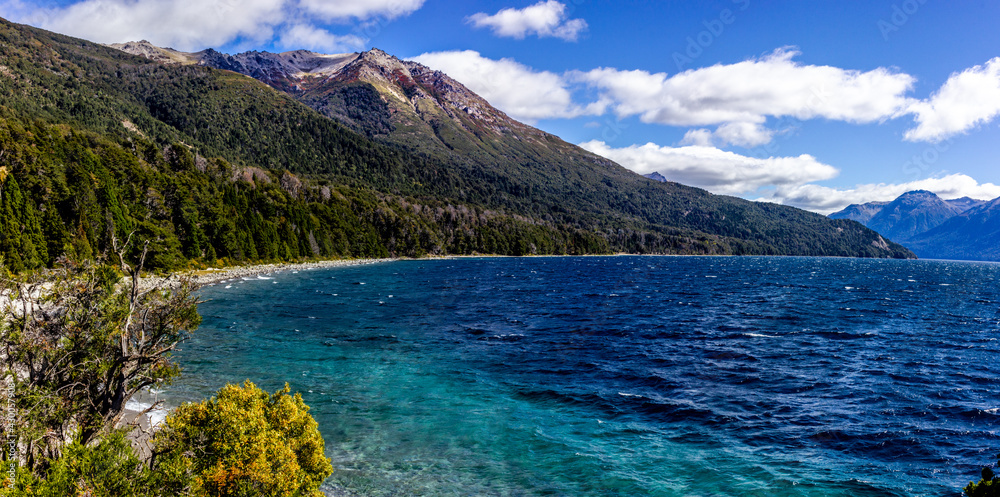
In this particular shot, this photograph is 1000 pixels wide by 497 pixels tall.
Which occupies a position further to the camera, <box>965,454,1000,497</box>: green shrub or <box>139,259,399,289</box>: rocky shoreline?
<box>139,259,399,289</box>: rocky shoreline

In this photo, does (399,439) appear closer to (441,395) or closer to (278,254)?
(441,395)

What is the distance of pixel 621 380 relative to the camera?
1373 inches

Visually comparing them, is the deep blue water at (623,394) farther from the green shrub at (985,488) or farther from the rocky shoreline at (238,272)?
the rocky shoreline at (238,272)

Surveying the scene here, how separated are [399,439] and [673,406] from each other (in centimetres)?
1642

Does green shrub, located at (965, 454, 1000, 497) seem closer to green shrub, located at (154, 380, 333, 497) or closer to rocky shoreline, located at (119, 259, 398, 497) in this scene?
green shrub, located at (154, 380, 333, 497)

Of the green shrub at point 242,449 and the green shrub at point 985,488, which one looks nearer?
the green shrub at point 985,488

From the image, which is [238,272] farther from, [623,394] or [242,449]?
[242,449]

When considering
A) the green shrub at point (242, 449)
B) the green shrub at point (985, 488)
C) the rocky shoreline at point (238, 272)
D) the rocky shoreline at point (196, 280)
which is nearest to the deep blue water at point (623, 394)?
the rocky shoreline at point (196, 280)

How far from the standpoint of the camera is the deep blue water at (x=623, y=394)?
68.9 feet

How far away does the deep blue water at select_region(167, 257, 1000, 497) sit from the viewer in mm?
21016

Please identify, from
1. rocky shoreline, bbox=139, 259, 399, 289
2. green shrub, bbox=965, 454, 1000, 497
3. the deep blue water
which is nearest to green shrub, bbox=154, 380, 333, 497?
the deep blue water

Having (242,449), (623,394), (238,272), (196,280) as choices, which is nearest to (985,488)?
(242,449)

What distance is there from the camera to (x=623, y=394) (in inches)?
1248

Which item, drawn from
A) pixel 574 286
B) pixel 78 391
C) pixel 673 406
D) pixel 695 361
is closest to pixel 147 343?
pixel 78 391
